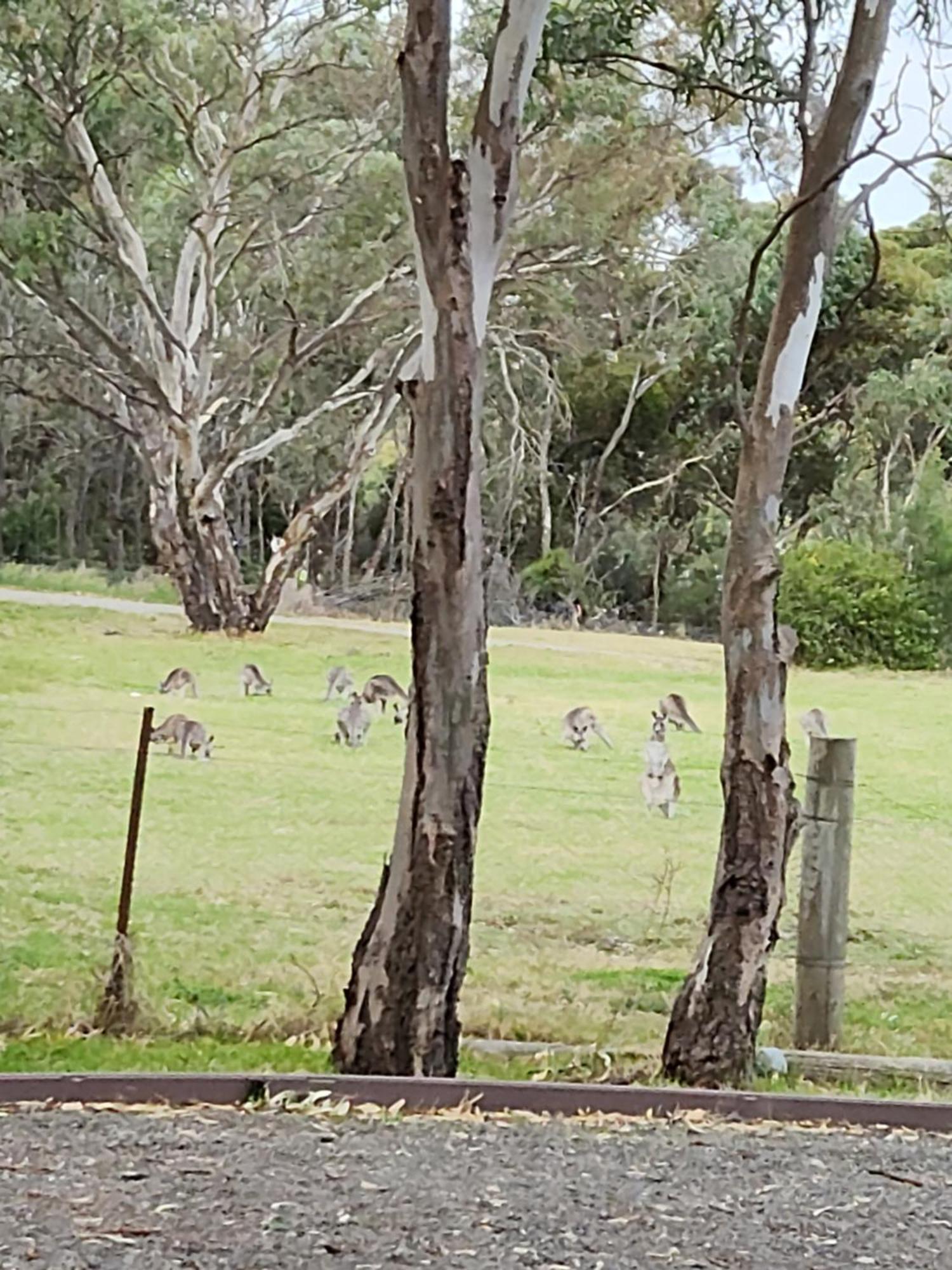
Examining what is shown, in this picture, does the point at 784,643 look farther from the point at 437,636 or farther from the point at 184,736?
the point at 184,736

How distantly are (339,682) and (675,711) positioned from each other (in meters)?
0.97

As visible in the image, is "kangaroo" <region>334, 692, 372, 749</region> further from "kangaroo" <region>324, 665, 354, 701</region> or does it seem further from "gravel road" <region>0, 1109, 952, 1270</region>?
"gravel road" <region>0, 1109, 952, 1270</region>

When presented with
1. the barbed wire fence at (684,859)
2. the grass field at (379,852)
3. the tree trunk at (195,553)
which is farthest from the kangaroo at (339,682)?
the tree trunk at (195,553)

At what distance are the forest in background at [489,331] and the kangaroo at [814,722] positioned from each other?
259 millimetres

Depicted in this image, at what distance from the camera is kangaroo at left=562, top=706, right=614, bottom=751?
16.3 feet

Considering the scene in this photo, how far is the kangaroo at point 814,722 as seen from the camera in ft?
15.8

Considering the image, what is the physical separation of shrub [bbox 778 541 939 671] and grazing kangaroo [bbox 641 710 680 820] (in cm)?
50

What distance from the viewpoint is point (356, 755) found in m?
4.77

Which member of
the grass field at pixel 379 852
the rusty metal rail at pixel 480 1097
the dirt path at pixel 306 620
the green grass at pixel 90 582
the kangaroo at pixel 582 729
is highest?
the green grass at pixel 90 582

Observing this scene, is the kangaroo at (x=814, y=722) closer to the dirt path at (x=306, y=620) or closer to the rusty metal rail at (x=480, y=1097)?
the dirt path at (x=306, y=620)

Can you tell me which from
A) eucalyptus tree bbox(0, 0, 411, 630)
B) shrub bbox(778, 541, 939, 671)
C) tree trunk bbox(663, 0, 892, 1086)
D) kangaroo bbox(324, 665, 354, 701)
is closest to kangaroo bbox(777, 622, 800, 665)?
tree trunk bbox(663, 0, 892, 1086)

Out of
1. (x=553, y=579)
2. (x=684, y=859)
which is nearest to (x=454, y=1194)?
(x=684, y=859)

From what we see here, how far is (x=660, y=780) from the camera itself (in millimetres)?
4785

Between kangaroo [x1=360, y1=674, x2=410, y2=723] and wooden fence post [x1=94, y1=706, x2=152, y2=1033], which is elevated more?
kangaroo [x1=360, y1=674, x2=410, y2=723]
